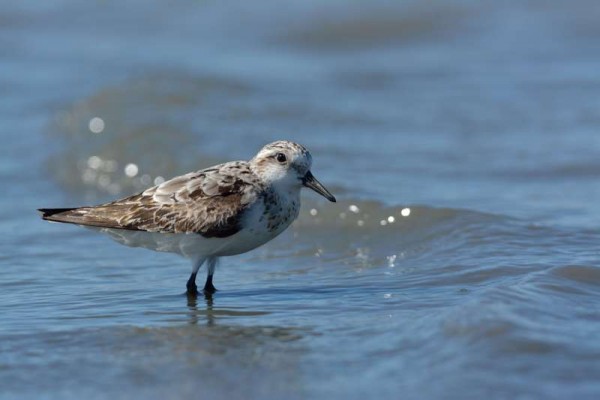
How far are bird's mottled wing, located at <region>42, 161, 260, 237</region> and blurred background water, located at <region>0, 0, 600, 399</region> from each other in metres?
0.66

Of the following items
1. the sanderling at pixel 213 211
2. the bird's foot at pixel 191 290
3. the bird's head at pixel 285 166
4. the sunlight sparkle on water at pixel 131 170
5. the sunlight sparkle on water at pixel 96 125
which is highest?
the sunlight sparkle on water at pixel 96 125

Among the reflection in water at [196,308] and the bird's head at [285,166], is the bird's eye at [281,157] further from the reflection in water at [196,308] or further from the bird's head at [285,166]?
the reflection in water at [196,308]

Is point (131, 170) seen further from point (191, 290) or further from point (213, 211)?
point (213, 211)

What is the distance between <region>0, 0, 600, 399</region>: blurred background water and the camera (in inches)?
289

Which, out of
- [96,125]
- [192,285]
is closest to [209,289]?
[192,285]

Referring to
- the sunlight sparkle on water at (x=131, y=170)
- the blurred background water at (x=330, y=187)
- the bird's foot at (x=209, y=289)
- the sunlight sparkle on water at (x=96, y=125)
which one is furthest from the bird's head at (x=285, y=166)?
the sunlight sparkle on water at (x=96, y=125)

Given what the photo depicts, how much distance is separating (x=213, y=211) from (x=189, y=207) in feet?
0.90

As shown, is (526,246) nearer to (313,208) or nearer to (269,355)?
(313,208)

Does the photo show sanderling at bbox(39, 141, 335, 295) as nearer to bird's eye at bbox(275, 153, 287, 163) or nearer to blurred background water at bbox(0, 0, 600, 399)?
bird's eye at bbox(275, 153, 287, 163)

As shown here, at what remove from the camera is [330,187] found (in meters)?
13.4

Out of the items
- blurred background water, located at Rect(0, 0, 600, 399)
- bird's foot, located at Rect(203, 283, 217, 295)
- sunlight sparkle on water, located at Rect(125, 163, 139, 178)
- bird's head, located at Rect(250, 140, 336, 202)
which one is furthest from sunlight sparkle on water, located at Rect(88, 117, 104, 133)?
bird's head, located at Rect(250, 140, 336, 202)

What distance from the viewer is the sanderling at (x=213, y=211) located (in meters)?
9.14

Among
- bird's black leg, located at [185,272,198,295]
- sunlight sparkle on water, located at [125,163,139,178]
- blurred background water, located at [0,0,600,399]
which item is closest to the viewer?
blurred background water, located at [0,0,600,399]

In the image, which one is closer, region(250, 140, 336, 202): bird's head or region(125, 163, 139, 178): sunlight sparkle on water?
region(250, 140, 336, 202): bird's head
